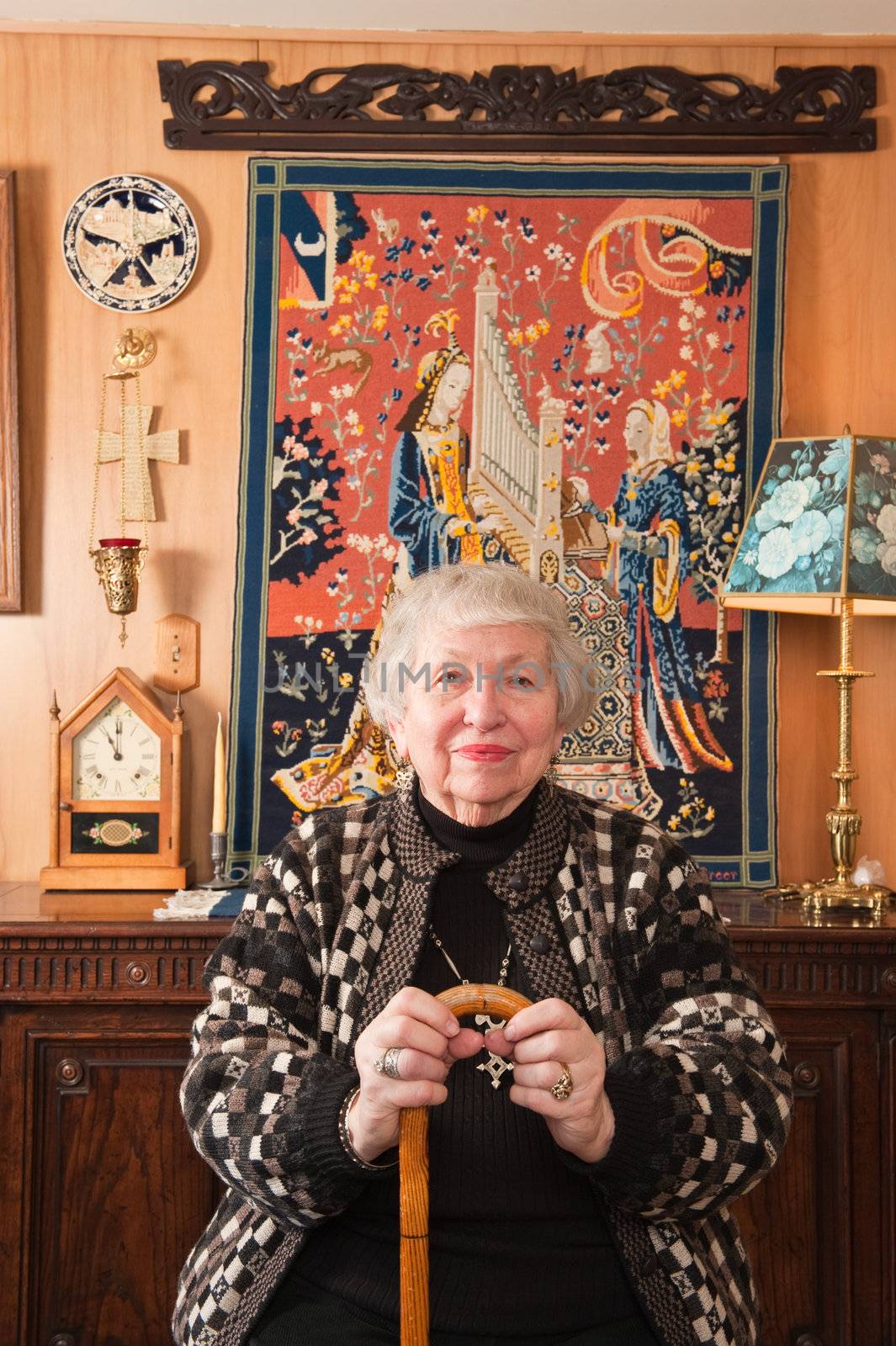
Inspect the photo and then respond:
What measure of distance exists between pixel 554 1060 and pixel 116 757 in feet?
5.01

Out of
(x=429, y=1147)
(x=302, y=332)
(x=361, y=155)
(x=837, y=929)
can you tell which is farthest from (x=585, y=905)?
(x=361, y=155)

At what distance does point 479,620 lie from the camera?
1595 millimetres

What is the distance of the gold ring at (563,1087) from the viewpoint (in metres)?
1.24

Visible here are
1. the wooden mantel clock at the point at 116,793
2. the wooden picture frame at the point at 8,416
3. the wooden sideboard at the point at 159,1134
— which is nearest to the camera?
the wooden sideboard at the point at 159,1134

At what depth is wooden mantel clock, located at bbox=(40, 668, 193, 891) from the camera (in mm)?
2484

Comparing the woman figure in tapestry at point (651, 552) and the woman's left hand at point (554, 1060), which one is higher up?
the woman figure in tapestry at point (651, 552)

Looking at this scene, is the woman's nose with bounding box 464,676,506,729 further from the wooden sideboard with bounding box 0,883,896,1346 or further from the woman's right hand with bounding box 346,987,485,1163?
the wooden sideboard with bounding box 0,883,896,1346

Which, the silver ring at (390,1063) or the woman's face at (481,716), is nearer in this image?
the silver ring at (390,1063)

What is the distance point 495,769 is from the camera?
156 centimetres

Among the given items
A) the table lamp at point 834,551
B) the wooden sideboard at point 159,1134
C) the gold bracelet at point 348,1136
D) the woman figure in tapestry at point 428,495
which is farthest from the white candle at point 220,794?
the gold bracelet at point 348,1136

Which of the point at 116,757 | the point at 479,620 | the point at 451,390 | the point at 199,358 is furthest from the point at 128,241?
the point at 479,620

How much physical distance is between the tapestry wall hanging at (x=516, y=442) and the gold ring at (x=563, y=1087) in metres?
1.39

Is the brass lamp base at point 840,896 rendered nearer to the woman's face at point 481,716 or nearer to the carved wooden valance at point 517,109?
the woman's face at point 481,716

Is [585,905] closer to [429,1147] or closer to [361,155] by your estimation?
[429,1147]
